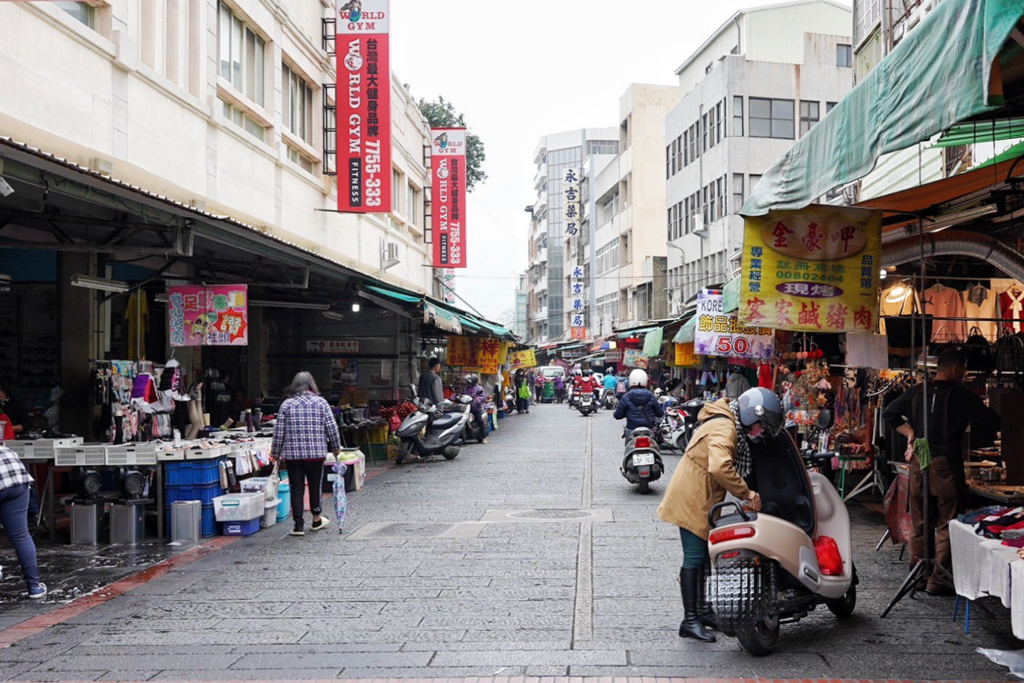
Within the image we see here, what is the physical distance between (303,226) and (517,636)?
15.2 meters

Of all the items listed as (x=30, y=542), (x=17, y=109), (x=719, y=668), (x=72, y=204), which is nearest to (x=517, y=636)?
(x=719, y=668)

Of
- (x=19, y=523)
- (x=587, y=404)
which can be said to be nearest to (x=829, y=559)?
(x=19, y=523)

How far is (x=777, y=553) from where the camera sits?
6.14m

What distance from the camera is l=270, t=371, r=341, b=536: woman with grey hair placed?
1069 centimetres

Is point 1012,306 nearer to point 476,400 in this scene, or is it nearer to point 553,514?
point 553,514

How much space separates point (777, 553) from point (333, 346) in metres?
18.3

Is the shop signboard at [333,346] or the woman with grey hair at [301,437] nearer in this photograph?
the woman with grey hair at [301,437]

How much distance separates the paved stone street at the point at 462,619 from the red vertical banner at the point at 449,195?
813 inches

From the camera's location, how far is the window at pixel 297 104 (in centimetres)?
2044

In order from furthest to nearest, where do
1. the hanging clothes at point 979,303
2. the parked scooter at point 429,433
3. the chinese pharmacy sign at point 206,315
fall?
1. the parked scooter at point 429,433
2. the chinese pharmacy sign at point 206,315
3. the hanging clothes at point 979,303

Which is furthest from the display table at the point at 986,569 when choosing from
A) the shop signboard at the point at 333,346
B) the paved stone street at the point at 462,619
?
the shop signboard at the point at 333,346

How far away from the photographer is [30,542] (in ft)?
26.2

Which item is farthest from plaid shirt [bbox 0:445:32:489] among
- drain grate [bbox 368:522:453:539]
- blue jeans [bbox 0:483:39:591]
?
drain grate [bbox 368:522:453:539]

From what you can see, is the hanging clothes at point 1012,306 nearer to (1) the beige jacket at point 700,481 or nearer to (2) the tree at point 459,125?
(1) the beige jacket at point 700,481
